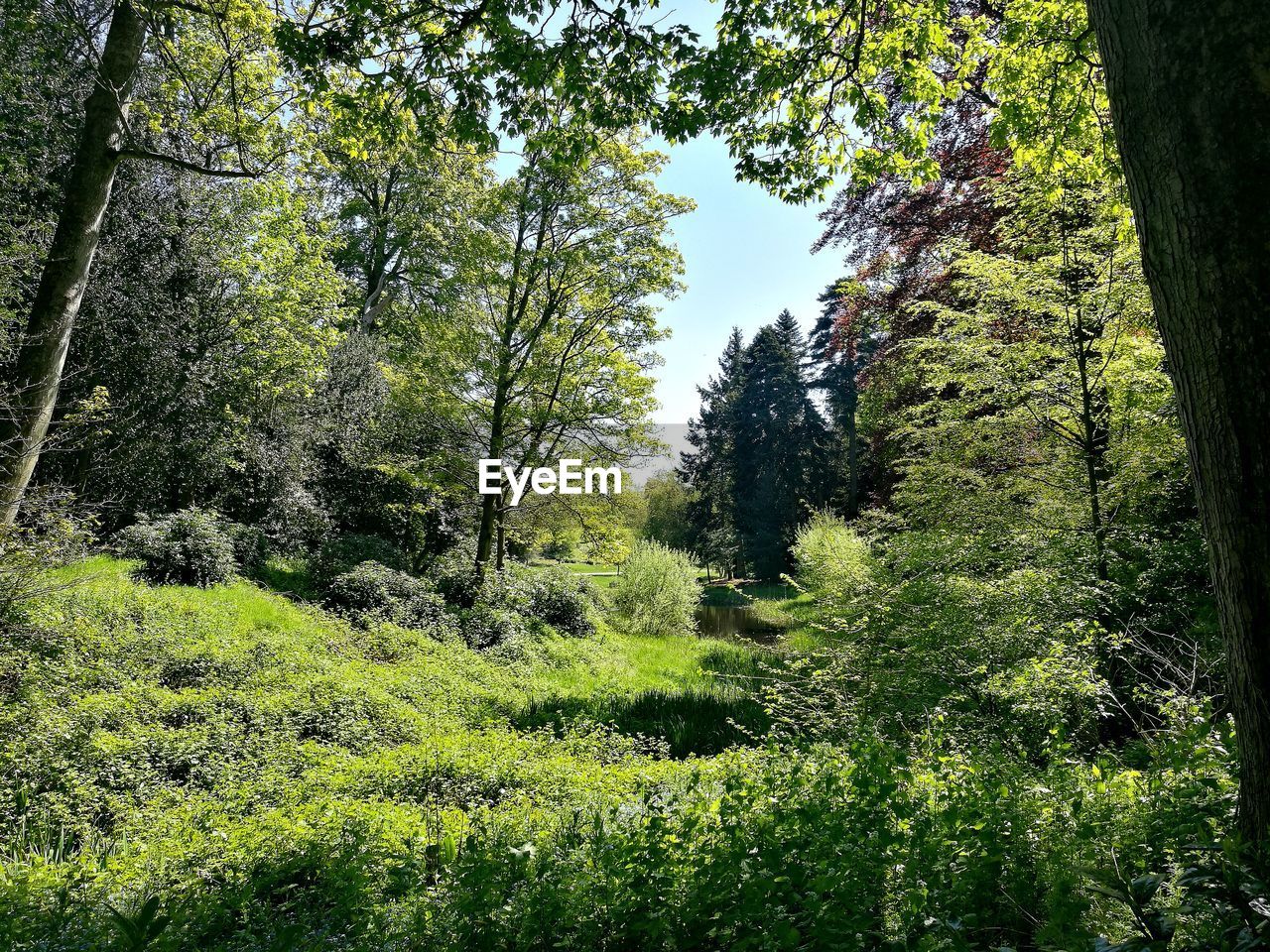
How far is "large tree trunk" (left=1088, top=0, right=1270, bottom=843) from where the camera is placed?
59.6 inches

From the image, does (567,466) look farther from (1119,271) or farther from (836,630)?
(1119,271)

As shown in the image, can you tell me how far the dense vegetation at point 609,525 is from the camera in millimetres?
1966

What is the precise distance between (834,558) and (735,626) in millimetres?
11574

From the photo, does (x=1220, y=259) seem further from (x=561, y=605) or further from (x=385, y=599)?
(x=561, y=605)

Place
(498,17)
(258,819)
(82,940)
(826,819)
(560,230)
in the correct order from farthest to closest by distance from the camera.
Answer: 1. (560,230)
2. (498,17)
3. (258,819)
4. (826,819)
5. (82,940)

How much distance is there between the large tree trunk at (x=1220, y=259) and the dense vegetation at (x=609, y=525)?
0.01m

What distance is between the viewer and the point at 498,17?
4160 mm

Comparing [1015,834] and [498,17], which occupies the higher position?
[498,17]

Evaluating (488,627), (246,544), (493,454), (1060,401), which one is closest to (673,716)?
(488,627)

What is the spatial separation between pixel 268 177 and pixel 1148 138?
13.5 metres

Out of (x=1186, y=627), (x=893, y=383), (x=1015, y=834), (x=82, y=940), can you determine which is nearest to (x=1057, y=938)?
(x=1015, y=834)

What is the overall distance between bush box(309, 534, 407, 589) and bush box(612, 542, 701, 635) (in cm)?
597

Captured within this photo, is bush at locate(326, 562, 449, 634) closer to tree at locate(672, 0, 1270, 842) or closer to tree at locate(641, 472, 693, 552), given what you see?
tree at locate(672, 0, 1270, 842)

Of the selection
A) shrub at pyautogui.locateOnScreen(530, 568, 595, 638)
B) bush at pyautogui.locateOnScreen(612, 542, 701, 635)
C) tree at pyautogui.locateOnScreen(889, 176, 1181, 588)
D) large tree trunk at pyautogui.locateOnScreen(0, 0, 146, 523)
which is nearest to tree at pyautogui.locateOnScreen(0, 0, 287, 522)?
large tree trunk at pyautogui.locateOnScreen(0, 0, 146, 523)
